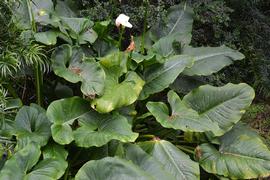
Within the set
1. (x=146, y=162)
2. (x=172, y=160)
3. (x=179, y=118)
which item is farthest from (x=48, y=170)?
(x=179, y=118)

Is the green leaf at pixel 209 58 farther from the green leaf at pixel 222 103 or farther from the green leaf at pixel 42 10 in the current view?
the green leaf at pixel 42 10

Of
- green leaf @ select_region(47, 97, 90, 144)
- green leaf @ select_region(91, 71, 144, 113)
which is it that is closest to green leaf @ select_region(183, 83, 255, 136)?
green leaf @ select_region(91, 71, 144, 113)

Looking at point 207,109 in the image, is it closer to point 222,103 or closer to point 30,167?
point 222,103

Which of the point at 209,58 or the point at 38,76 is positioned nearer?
the point at 38,76

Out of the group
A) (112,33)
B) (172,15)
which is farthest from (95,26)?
(172,15)

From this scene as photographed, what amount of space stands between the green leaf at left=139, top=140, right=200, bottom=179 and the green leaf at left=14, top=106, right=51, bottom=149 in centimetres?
71

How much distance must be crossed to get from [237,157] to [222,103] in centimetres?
44

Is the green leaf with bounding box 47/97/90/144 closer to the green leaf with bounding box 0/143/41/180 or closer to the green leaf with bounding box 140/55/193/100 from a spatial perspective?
the green leaf with bounding box 0/143/41/180

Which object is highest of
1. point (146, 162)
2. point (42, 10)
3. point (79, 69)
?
point (42, 10)

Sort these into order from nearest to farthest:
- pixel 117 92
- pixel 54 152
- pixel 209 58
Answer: pixel 54 152
pixel 117 92
pixel 209 58

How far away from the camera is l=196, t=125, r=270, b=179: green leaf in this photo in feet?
A: 9.58

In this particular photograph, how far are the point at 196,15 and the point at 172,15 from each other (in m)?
0.23

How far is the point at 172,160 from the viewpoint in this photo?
9.49ft

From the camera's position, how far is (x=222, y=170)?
9.68ft
